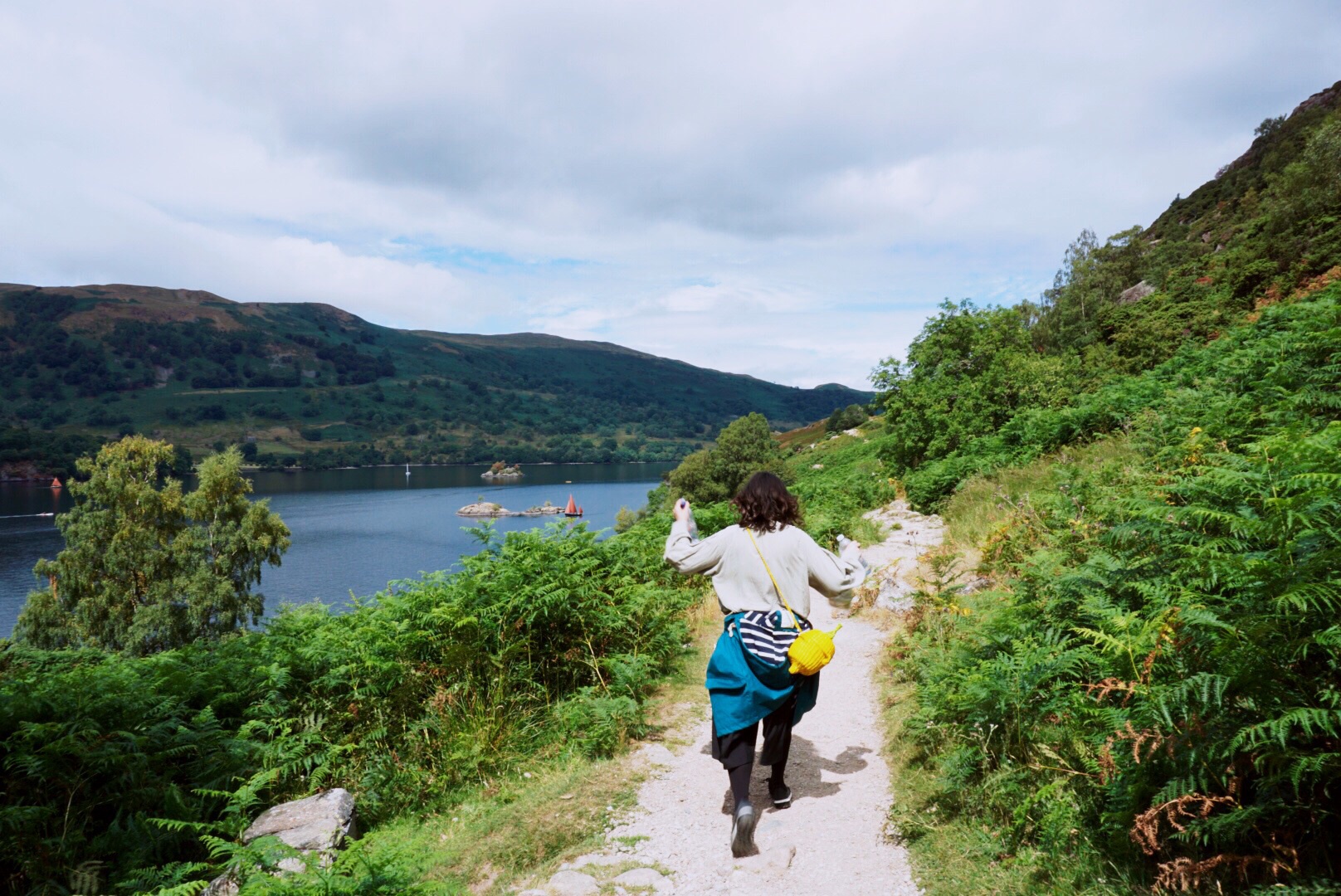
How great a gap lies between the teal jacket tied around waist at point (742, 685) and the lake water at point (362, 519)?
11.6ft

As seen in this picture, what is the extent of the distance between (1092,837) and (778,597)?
6.77 ft

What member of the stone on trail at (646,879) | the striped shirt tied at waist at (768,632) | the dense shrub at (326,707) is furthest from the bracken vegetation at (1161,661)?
the dense shrub at (326,707)

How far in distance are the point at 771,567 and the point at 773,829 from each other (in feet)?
6.09

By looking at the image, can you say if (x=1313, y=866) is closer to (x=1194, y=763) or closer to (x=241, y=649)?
(x=1194, y=763)

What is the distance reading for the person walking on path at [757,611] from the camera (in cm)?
448

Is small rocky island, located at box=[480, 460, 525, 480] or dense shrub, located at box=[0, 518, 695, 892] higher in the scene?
dense shrub, located at box=[0, 518, 695, 892]

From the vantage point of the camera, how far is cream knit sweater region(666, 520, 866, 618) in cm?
461

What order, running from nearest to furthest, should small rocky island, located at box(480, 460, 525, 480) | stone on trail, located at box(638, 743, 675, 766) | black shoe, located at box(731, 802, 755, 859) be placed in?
1. black shoe, located at box(731, 802, 755, 859)
2. stone on trail, located at box(638, 743, 675, 766)
3. small rocky island, located at box(480, 460, 525, 480)

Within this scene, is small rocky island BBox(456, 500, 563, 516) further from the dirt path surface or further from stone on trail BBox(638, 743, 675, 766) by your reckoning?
the dirt path surface

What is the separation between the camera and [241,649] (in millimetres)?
7238

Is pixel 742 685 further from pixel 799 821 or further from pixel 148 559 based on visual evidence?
pixel 148 559

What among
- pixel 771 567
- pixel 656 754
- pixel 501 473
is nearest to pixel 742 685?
pixel 771 567

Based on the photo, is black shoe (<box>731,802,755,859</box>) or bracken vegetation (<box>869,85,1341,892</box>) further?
black shoe (<box>731,802,755,859</box>)

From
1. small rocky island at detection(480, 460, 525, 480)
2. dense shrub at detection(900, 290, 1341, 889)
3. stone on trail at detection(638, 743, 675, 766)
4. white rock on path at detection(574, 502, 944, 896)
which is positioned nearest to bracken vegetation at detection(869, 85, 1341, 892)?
dense shrub at detection(900, 290, 1341, 889)
